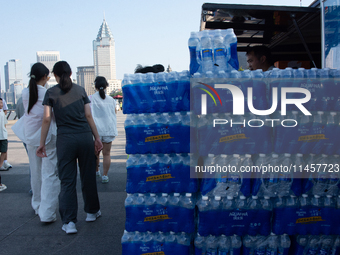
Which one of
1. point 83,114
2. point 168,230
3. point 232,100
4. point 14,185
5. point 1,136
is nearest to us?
point 232,100

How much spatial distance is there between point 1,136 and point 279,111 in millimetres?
7080

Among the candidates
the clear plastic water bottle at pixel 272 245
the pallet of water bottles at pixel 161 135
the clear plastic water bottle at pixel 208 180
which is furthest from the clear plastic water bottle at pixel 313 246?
the pallet of water bottles at pixel 161 135

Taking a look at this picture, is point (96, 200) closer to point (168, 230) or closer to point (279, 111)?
point (168, 230)

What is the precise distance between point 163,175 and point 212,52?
1.34 metres

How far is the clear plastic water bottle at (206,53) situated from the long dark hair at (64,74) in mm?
2038

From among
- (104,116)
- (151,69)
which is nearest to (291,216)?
(151,69)

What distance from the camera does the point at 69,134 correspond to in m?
4.16

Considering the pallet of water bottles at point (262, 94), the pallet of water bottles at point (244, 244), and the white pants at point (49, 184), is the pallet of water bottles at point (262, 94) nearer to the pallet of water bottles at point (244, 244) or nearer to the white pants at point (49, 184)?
the pallet of water bottles at point (244, 244)

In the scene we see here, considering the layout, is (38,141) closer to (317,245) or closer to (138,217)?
(138,217)

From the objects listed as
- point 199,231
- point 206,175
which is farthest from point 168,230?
point 206,175

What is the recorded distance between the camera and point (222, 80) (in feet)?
9.78

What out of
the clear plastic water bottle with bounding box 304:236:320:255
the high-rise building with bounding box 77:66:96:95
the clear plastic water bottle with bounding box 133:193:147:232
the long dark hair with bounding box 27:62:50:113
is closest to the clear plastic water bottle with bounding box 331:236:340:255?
the clear plastic water bottle with bounding box 304:236:320:255

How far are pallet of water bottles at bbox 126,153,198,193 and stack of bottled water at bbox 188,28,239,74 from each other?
0.92 metres

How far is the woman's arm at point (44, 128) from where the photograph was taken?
417 centimetres
